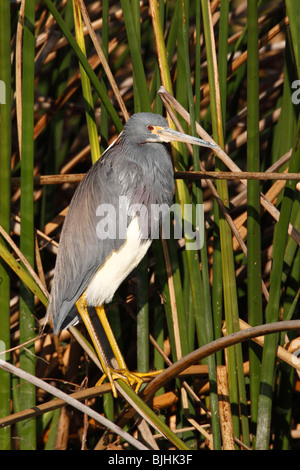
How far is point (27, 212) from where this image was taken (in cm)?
177

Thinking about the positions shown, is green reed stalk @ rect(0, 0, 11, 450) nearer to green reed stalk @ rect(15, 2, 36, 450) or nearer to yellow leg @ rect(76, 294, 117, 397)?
green reed stalk @ rect(15, 2, 36, 450)

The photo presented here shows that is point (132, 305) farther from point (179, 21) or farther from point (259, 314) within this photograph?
point (179, 21)

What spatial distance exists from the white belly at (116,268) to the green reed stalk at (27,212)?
23 cm

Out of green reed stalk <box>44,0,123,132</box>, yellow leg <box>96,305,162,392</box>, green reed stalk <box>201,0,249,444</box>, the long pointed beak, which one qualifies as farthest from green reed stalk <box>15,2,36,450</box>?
green reed stalk <box>201,0,249,444</box>

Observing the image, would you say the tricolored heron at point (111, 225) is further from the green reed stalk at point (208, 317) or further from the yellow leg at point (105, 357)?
the green reed stalk at point (208, 317)

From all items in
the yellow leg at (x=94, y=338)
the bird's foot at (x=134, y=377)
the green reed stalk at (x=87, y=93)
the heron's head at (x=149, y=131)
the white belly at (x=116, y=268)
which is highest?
the green reed stalk at (x=87, y=93)

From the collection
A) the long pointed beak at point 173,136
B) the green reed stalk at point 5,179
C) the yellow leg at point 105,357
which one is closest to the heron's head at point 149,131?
the long pointed beak at point 173,136

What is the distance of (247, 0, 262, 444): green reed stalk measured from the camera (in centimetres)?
154

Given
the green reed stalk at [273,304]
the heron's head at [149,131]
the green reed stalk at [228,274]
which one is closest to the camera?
the green reed stalk at [273,304]

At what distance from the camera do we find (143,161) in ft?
6.31

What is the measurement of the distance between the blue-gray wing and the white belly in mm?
23

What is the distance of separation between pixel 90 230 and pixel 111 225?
0.30 feet

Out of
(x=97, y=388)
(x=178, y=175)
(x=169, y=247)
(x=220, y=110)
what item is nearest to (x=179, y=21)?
(x=220, y=110)

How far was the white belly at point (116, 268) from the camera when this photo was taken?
189cm
